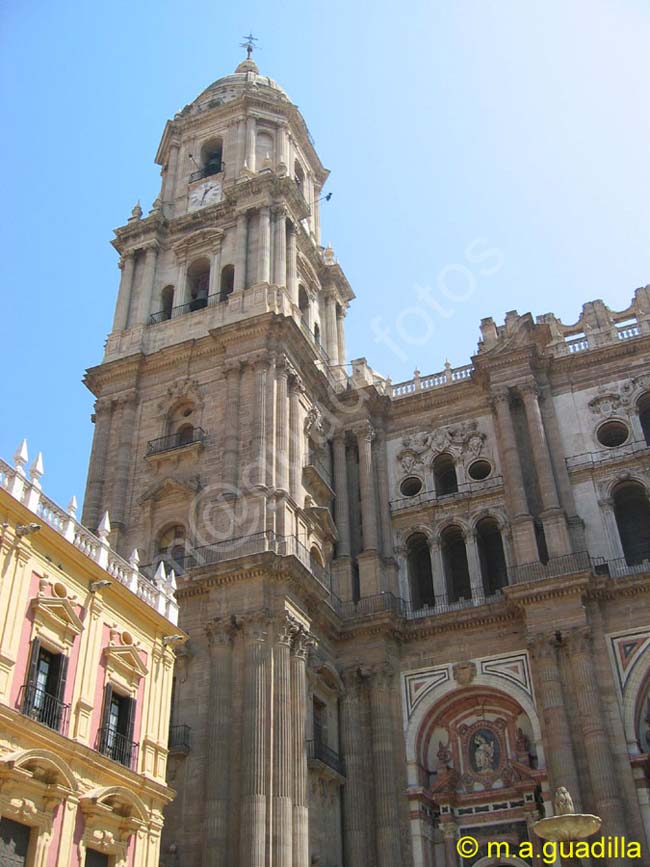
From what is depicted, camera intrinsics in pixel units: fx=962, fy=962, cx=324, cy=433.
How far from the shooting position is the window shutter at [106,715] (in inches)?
781

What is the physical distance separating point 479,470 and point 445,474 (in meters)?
1.59

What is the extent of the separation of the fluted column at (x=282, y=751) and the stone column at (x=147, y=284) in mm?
16344

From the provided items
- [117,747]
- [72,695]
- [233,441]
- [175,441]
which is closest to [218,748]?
[117,747]

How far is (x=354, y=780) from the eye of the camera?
98.1ft

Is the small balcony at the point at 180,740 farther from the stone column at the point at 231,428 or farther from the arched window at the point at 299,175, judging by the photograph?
the arched window at the point at 299,175

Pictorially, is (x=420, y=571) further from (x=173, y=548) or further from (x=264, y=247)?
(x=264, y=247)

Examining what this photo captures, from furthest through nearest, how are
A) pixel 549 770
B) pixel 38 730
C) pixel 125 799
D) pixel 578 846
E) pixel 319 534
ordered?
pixel 319 534
pixel 549 770
pixel 578 846
pixel 125 799
pixel 38 730

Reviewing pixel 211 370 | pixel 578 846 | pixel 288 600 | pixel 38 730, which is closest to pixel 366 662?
pixel 288 600

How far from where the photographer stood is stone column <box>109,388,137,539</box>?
109 ft

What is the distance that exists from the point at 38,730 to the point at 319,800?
13.0 meters

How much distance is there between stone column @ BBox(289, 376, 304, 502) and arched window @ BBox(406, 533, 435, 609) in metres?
5.58

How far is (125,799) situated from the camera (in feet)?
65.2

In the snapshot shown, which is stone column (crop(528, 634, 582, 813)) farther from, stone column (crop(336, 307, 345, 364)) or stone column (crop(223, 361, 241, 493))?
stone column (crop(336, 307, 345, 364))

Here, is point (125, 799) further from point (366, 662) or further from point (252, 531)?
point (366, 662)
